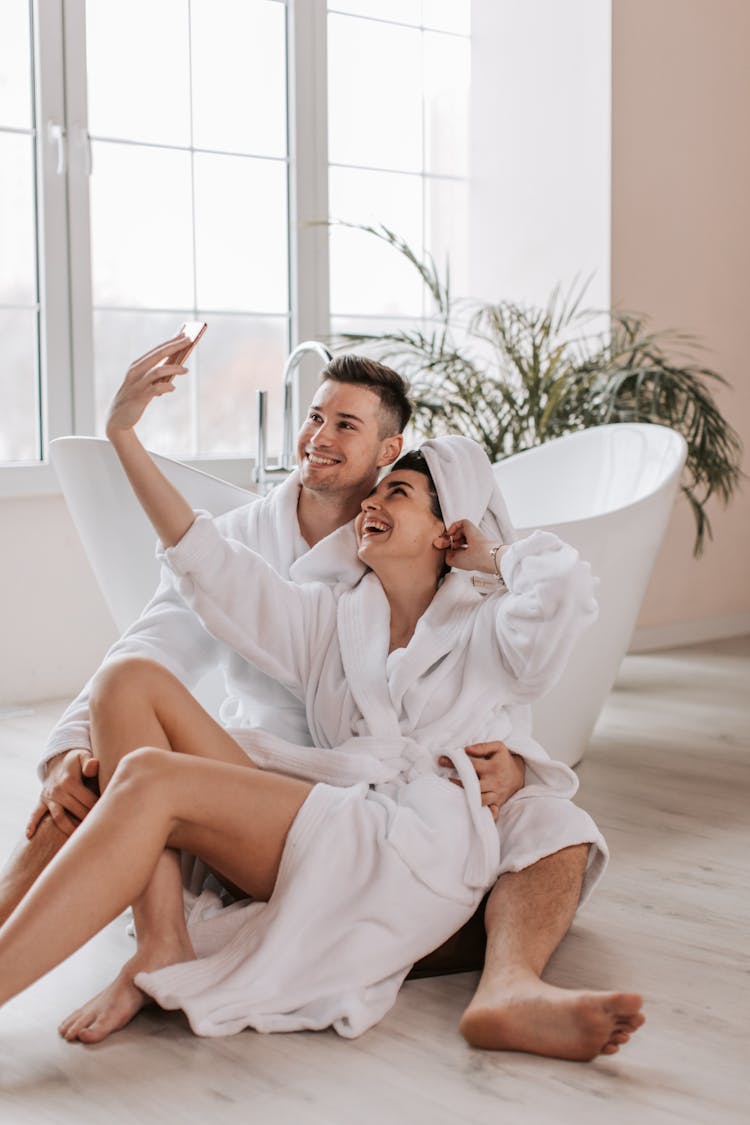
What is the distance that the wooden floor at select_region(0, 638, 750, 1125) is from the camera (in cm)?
154

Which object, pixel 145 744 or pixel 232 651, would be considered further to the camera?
pixel 232 651

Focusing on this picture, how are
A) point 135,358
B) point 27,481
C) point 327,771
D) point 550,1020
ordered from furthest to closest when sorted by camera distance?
point 135,358, point 27,481, point 327,771, point 550,1020

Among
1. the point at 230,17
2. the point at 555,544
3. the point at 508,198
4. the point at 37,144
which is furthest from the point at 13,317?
the point at 555,544

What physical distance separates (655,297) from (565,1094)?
3.66m

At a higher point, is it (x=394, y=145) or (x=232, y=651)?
(x=394, y=145)

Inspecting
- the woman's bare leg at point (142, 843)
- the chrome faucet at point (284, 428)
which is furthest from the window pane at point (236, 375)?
the woman's bare leg at point (142, 843)

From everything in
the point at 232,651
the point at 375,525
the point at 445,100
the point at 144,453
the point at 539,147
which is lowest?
the point at 232,651

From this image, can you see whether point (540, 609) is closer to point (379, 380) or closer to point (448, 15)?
point (379, 380)

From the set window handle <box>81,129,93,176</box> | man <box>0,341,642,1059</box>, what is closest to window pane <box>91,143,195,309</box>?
window handle <box>81,129,93,176</box>

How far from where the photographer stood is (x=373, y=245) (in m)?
5.00

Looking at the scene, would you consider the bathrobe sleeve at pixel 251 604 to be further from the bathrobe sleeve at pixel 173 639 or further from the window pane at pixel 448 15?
the window pane at pixel 448 15

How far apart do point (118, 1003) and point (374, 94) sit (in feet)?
13.0

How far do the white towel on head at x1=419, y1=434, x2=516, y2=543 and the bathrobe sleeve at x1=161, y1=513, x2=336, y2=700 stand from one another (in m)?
0.25

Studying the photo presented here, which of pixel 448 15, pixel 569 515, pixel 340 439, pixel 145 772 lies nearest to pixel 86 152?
pixel 448 15
